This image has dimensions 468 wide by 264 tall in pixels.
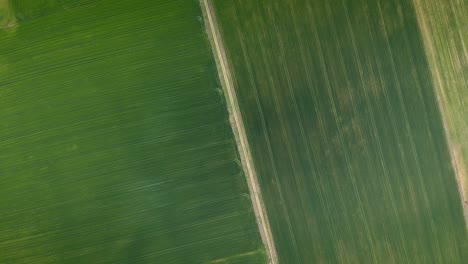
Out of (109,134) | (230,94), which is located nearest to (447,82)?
(230,94)

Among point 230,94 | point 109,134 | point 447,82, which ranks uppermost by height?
point 230,94

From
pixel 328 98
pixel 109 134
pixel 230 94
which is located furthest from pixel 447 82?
pixel 109 134

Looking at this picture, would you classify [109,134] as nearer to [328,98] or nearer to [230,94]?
[230,94]

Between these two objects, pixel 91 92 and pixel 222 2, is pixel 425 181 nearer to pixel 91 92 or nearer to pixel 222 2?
pixel 222 2

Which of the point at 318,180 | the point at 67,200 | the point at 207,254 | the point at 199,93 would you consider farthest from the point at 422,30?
the point at 67,200

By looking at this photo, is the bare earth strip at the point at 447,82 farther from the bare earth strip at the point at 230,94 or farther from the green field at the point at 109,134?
the green field at the point at 109,134

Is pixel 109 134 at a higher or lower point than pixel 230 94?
lower

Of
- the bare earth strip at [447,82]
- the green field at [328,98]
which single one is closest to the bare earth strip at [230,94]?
the green field at [328,98]
